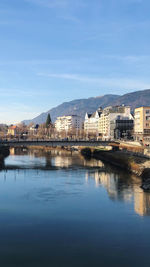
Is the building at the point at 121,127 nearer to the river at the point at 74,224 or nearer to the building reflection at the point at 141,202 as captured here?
the river at the point at 74,224

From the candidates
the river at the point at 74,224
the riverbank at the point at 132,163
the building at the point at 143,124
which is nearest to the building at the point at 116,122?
the building at the point at 143,124

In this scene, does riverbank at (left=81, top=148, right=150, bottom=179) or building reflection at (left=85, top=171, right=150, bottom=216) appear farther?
riverbank at (left=81, top=148, right=150, bottom=179)

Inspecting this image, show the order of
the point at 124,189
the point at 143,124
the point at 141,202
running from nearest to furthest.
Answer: the point at 141,202 < the point at 124,189 < the point at 143,124

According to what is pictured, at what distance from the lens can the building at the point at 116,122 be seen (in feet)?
419

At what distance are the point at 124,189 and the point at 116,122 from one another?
89509mm

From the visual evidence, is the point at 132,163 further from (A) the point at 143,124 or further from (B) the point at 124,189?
(A) the point at 143,124

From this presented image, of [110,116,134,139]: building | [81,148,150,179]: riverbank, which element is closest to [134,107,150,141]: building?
[110,116,134,139]: building

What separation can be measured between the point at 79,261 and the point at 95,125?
16638cm

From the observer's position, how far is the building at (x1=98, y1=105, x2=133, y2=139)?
127625mm

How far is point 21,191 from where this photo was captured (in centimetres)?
3900

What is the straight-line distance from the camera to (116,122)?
128 metres

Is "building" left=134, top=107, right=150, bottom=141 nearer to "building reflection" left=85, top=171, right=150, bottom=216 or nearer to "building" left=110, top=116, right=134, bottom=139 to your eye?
"building" left=110, top=116, right=134, bottom=139

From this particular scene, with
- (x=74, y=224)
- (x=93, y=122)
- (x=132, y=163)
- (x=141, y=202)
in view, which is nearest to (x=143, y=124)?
(x=132, y=163)

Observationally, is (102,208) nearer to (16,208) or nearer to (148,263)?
(16,208)
